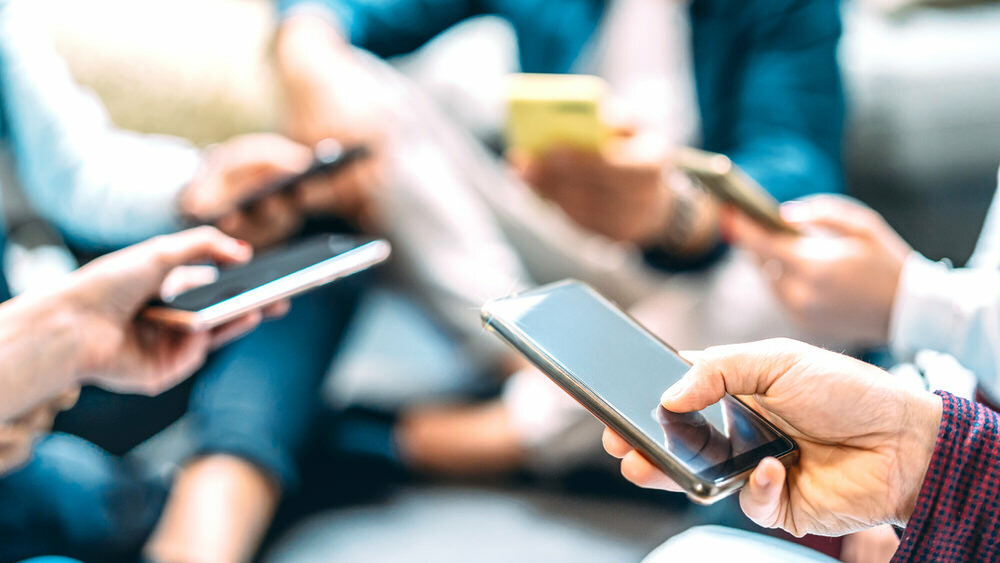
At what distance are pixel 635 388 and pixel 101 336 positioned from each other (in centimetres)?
35

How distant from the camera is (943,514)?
309mm

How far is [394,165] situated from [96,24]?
1.02 feet

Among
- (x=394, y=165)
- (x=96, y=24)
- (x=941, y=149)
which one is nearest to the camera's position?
(x=96, y=24)

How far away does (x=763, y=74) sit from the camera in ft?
2.80

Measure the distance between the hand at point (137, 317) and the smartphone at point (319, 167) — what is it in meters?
0.09

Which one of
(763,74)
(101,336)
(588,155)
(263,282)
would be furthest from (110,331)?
(763,74)

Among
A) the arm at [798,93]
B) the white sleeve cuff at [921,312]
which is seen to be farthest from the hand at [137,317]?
the arm at [798,93]

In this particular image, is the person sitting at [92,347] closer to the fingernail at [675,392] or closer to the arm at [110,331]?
the arm at [110,331]

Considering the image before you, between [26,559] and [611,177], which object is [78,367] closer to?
[26,559]

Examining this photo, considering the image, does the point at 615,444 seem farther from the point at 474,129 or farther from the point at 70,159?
the point at 474,129

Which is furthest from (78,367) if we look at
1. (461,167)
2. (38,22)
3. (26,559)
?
(461,167)

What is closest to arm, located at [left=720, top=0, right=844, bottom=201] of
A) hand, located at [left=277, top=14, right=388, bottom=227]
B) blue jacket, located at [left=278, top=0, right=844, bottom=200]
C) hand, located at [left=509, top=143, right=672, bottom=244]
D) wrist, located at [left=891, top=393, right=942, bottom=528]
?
blue jacket, located at [left=278, top=0, right=844, bottom=200]

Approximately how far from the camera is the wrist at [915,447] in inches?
12.4

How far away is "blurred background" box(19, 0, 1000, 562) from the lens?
58cm
